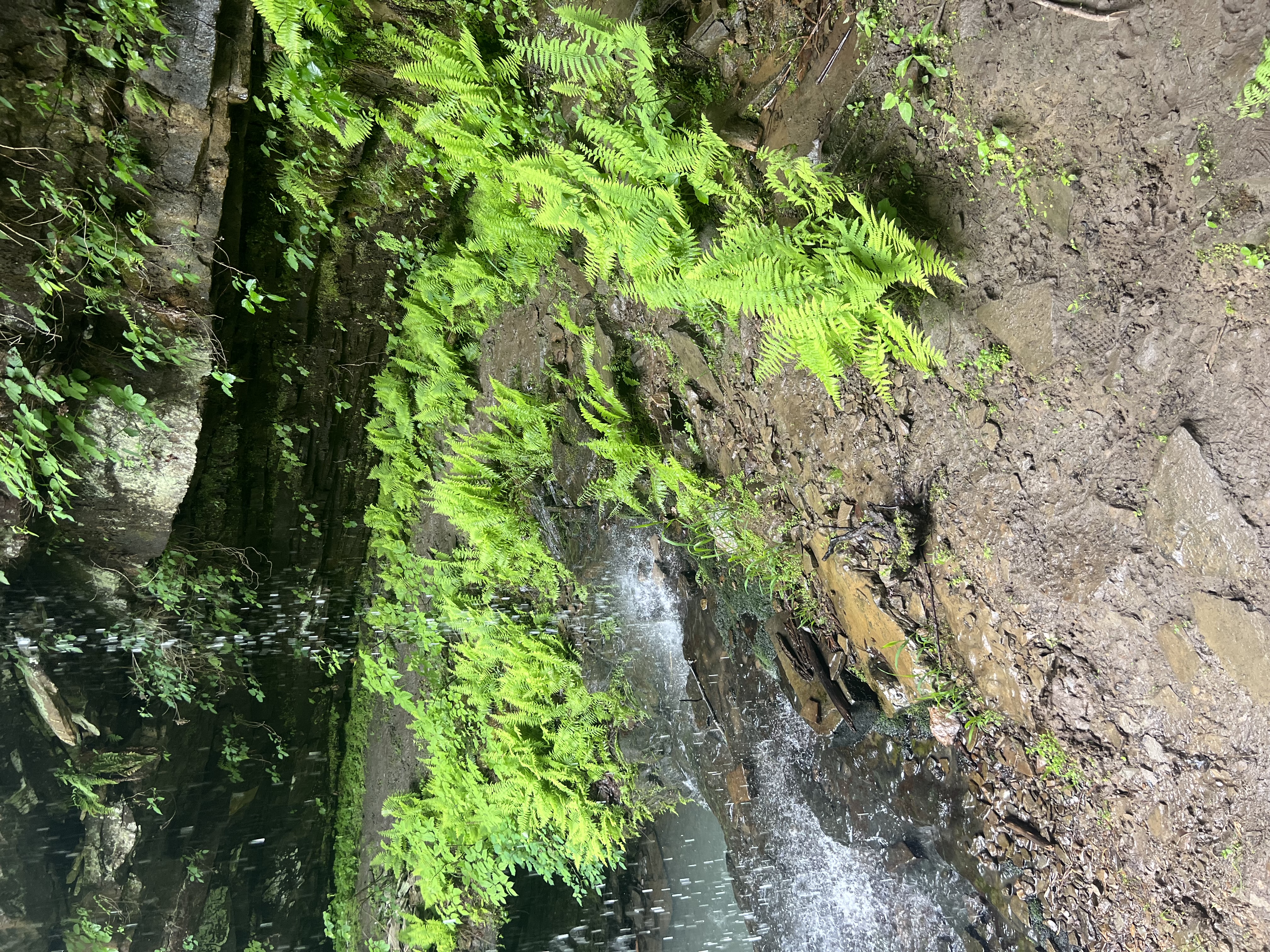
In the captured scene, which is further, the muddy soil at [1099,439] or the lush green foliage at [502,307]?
the lush green foliage at [502,307]

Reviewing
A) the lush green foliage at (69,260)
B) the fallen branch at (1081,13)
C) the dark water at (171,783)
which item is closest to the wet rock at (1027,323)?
the fallen branch at (1081,13)

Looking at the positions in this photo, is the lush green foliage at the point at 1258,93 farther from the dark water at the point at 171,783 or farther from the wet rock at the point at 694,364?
the dark water at the point at 171,783

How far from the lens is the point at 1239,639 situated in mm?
2125

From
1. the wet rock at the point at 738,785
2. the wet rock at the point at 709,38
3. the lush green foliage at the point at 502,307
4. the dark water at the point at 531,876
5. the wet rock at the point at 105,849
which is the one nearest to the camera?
the lush green foliage at the point at 502,307

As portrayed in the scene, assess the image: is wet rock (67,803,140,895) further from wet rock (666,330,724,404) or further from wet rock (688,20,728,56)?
wet rock (688,20,728,56)

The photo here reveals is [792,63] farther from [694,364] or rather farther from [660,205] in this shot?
[694,364]

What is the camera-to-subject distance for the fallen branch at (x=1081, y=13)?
2062 mm

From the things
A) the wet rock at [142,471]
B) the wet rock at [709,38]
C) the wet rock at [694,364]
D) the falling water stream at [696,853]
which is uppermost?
the wet rock at [709,38]

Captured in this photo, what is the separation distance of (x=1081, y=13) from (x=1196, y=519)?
1.79m

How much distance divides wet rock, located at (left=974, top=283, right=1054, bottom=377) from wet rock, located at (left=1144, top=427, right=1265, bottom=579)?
0.51 m

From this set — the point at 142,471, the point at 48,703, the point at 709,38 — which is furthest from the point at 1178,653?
the point at 48,703

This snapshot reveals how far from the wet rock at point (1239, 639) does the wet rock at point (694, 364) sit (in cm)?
230

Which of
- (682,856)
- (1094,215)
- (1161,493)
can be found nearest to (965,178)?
(1094,215)

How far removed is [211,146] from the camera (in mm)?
3924
